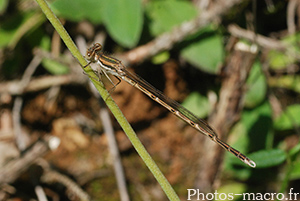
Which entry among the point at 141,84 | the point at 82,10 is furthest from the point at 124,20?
the point at 141,84

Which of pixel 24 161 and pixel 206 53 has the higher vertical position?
pixel 206 53

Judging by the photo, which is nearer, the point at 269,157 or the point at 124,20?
the point at 269,157

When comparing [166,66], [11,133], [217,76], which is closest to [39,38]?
[11,133]

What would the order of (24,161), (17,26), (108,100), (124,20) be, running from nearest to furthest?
1. (108,100)
2. (24,161)
3. (124,20)
4. (17,26)

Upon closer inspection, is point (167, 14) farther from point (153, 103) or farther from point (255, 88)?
point (255, 88)

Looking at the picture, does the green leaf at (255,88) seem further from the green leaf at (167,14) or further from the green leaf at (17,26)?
the green leaf at (17,26)

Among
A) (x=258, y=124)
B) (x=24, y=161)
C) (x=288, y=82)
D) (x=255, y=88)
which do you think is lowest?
(x=24, y=161)

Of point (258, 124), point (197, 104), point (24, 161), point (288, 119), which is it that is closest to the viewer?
point (24, 161)
